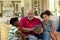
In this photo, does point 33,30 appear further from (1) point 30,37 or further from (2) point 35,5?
(2) point 35,5

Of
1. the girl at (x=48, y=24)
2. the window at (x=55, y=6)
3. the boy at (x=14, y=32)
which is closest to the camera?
the boy at (x=14, y=32)

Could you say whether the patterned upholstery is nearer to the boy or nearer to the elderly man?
the boy

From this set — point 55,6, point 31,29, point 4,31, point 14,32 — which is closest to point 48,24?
point 31,29

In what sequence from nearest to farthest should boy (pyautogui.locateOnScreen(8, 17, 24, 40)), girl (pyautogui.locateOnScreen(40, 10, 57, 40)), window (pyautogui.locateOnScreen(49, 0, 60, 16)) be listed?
1. boy (pyautogui.locateOnScreen(8, 17, 24, 40))
2. girl (pyautogui.locateOnScreen(40, 10, 57, 40))
3. window (pyautogui.locateOnScreen(49, 0, 60, 16))

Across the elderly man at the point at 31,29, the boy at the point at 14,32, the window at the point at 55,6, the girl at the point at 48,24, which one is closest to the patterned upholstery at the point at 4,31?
the boy at the point at 14,32

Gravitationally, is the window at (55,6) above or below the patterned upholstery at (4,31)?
above

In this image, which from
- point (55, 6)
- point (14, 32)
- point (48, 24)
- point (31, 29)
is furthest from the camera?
point (55, 6)

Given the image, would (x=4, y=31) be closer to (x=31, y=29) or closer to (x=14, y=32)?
(x=14, y=32)

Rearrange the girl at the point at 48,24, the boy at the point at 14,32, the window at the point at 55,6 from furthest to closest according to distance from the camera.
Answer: the window at the point at 55,6, the girl at the point at 48,24, the boy at the point at 14,32

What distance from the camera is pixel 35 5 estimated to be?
379 inches

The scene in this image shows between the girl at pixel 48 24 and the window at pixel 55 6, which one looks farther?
the window at pixel 55 6

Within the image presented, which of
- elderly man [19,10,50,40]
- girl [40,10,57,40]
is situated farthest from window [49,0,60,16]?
elderly man [19,10,50,40]

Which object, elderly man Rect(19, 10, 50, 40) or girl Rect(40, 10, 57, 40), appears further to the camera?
girl Rect(40, 10, 57, 40)

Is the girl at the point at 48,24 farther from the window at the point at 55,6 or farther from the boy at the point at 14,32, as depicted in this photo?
the window at the point at 55,6
